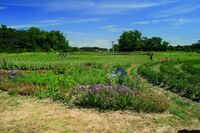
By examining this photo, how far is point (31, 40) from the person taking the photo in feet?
357

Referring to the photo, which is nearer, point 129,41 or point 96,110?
point 96,110

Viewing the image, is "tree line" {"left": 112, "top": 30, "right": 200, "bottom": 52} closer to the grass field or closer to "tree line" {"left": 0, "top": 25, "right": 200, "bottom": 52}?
"tree line" {"left": 0, "top": 25, "right": 200, "bottom": 52}

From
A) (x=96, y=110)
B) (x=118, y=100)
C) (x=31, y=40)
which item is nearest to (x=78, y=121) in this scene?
(x=96, y=110)

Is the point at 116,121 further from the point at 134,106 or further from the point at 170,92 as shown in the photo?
the point at 170,92

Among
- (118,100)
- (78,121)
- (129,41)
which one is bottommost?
(78,121)

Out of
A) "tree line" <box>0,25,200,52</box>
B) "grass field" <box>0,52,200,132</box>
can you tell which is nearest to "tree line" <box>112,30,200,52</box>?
"tree line" <box>0,25,200,52</box>

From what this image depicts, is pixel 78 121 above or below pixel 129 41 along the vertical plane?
below

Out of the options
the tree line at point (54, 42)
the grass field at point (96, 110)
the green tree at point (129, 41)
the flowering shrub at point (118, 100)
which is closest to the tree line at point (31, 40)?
the tree line at point (54, 42)

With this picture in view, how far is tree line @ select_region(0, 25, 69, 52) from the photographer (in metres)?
105

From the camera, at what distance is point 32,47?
106875mm

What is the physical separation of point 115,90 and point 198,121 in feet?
10.6

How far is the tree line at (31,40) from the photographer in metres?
105

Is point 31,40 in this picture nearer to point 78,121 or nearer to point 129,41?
point 129,41

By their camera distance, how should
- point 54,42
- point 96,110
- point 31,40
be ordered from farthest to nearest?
point 54,42 < point 31,40 < point 96,110
